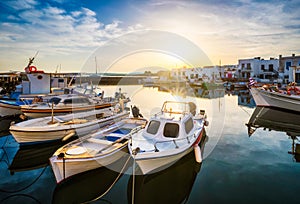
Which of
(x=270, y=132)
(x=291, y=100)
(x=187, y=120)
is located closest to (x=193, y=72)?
(x=291, y=100)

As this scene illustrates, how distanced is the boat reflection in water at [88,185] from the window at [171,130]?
1.93 metres

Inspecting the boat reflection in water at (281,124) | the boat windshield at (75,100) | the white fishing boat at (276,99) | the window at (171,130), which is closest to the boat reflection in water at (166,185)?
the window at (171,130)

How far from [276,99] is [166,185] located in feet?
58.9

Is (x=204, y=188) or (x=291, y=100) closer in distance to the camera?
(x=204, y=188)

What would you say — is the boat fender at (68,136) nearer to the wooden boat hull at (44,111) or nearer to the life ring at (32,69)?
the wooden boat hull at (44,111)

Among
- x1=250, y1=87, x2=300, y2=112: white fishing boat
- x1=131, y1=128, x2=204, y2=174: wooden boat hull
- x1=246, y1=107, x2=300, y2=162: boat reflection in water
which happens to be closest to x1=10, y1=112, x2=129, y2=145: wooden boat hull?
x1=131, y1=128, x2=204, y2=174: wooden boat hull

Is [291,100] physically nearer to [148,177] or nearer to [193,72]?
[148,177]

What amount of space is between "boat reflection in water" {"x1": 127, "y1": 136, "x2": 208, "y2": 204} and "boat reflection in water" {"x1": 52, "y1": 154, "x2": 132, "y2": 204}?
0.73m

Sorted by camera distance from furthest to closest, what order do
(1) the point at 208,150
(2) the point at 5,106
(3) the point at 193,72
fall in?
(3) the point at 193,72, (2) the point at 5,106, (1) the point at 208,150

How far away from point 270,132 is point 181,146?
8.37 m

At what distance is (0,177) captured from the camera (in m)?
6.88

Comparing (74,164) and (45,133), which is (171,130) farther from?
(45,133)

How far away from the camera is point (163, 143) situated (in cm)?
724

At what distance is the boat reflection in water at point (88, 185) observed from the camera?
5.70m
